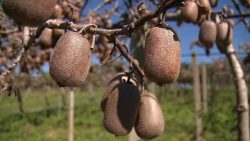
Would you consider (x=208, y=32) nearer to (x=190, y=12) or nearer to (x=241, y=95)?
(x=190, y=12)

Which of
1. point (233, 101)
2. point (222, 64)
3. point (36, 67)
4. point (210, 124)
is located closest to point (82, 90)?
point (222, 64)

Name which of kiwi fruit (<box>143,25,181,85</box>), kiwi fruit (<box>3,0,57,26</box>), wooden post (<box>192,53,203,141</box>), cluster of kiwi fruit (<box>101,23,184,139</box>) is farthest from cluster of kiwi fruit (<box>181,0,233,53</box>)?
wooden post (<box>192,53,203,141</box>)

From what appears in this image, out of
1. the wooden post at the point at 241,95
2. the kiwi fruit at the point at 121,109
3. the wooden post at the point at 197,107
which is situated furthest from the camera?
the wooden post at the point at 197,107

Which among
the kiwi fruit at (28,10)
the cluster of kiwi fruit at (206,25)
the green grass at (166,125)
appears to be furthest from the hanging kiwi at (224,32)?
the green grass at (166,125)

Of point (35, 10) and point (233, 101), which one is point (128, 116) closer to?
point (35, 10)

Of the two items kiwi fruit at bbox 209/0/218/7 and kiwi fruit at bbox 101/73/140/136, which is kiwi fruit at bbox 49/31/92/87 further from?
kiwi fruit at bbox 209/0/218/7

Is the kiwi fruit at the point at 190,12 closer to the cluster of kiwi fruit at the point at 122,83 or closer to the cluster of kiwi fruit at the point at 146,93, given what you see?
the cluster of kiwi fruit at the point at 146,93

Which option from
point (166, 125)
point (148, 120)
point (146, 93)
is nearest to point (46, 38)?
point (146, 93)
